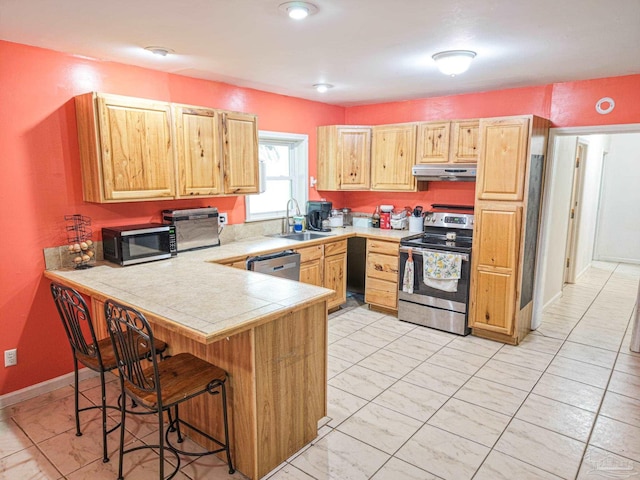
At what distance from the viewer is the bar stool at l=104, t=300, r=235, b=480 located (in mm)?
1904

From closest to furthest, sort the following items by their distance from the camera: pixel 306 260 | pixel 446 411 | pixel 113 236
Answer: pixel 446 411 → pixel 113 236 → pixel 306 260

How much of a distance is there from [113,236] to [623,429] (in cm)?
369

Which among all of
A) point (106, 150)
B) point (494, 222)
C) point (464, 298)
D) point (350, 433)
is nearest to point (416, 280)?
point (464, 298)

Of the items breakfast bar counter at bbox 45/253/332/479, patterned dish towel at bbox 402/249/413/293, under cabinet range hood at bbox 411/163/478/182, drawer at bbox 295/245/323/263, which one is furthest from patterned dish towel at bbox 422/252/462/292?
breakfast bar counter at bbox 45/253/332/479

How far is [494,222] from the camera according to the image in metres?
3.85

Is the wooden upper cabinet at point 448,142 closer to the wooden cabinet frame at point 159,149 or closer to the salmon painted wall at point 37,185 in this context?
the wooden cabinet frame at point 159,149

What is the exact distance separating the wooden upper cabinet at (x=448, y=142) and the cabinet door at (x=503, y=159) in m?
0.28

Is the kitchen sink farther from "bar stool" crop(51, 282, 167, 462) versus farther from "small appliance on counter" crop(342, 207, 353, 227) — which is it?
"bar stool" crop(51, 282, 167, 462)

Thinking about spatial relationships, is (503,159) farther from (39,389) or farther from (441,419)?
(39,389)

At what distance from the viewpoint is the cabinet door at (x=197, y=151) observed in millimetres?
3406

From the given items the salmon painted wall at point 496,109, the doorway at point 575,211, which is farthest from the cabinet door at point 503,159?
the doorway at point 575,211

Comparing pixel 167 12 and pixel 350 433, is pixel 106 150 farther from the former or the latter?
pixel 350 433

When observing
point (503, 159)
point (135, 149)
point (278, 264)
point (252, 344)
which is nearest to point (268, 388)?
point (252, 344)

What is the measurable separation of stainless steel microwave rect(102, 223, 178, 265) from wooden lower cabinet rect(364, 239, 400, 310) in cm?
219
